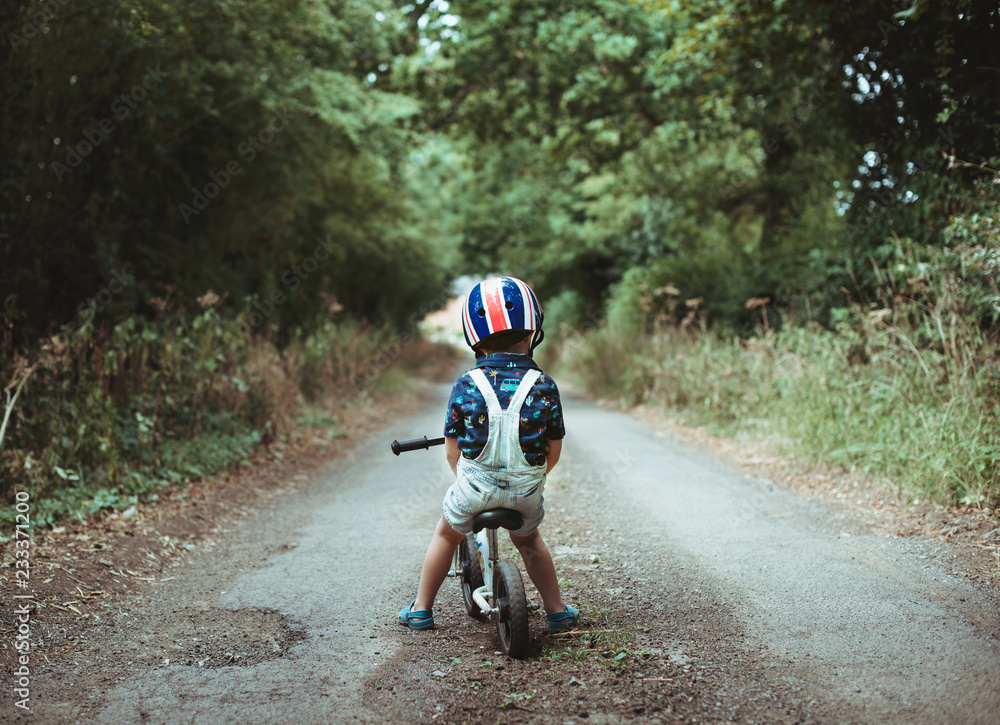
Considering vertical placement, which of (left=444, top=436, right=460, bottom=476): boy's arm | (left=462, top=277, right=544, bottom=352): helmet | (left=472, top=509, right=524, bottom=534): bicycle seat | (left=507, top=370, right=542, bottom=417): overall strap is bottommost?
(left=472, top=509, right=524, bottom=534): bicycle seat

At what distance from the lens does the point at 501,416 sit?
10.5ft

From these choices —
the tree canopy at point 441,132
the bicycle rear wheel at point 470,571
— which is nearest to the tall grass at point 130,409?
the tree canopy at point 441,132

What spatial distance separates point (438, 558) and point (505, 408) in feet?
2.78

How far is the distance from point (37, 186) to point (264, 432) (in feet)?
11.1

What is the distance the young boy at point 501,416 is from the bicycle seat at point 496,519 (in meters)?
0.04

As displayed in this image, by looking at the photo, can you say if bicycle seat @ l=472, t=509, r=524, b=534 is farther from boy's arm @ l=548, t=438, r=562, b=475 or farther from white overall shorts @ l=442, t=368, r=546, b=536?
boy's arm @ l=548, t=438, r=562, b=475

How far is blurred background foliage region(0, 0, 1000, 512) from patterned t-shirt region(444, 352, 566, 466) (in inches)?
139

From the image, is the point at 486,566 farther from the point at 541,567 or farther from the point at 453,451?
the point at 453,451

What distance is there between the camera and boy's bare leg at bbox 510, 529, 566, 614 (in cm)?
341

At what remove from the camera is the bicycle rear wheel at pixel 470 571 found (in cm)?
374

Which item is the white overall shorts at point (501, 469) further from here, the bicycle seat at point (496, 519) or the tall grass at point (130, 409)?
the tall grass at point (130, 409)

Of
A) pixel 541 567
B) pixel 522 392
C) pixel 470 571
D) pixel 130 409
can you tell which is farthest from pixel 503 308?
pixel 130 409

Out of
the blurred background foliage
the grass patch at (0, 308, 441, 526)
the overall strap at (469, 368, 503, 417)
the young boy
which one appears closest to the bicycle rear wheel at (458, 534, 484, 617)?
the young boy

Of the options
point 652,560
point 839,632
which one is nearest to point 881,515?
point 652,560
